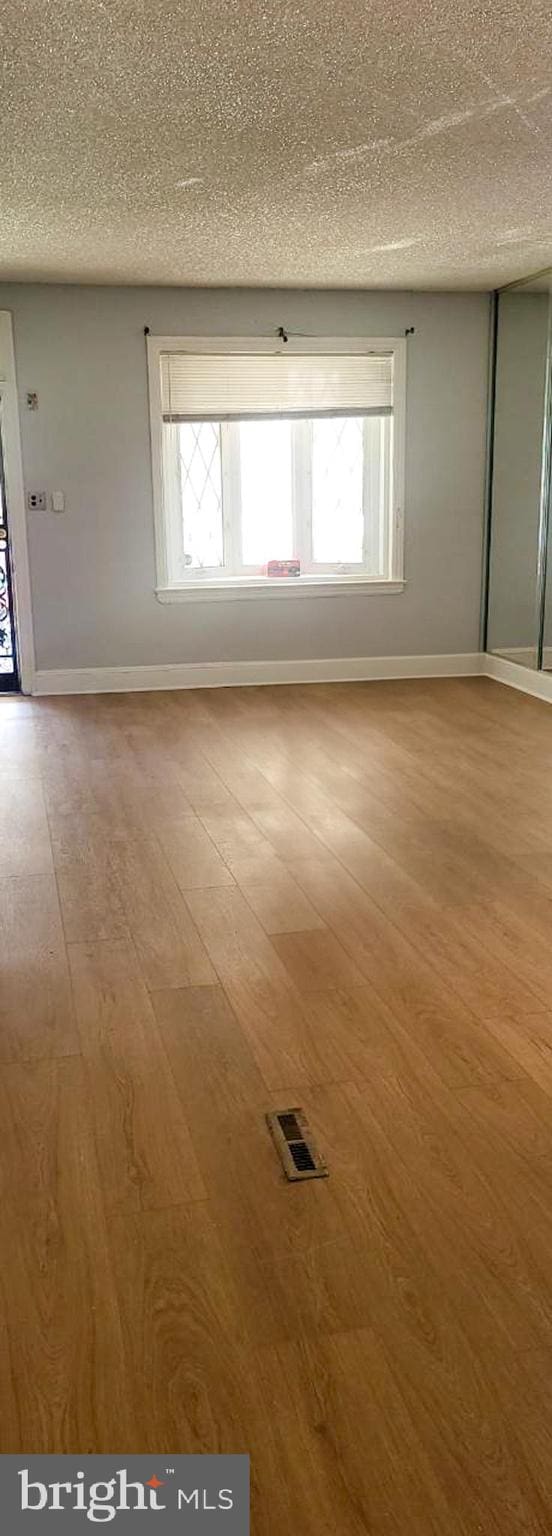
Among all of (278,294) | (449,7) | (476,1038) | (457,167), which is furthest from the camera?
(278,294)

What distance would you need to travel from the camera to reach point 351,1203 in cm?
212

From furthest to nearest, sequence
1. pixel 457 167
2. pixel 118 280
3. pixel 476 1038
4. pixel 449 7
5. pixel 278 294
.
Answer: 1. pixel 278 294
2. pixel 118 280
3. pixel 457 167
4. pixel 449 7
5. pixel 476 1038

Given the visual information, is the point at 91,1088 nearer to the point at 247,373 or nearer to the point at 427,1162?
the point at 427,1162

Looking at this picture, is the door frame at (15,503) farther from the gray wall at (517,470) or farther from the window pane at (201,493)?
the gray wall at (517,470)

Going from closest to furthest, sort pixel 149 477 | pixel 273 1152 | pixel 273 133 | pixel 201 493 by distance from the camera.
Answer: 1. pixel 273 1152
2. pixel 273 133
3. pixel 149 477
4. pixel 201 493

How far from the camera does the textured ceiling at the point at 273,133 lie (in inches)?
119

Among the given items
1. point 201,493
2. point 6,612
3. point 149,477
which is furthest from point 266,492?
point 6,612

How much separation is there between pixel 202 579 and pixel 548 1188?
224 inches

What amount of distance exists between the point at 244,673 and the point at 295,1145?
5.39 metres

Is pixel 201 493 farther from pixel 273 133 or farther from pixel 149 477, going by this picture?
pixel 273 133

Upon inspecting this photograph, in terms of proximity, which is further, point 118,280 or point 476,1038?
point 118,280

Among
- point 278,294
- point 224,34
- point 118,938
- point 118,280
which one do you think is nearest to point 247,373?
point 278,294

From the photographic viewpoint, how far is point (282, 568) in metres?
7.45

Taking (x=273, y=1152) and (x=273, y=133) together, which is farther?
(x=273, y=133)
